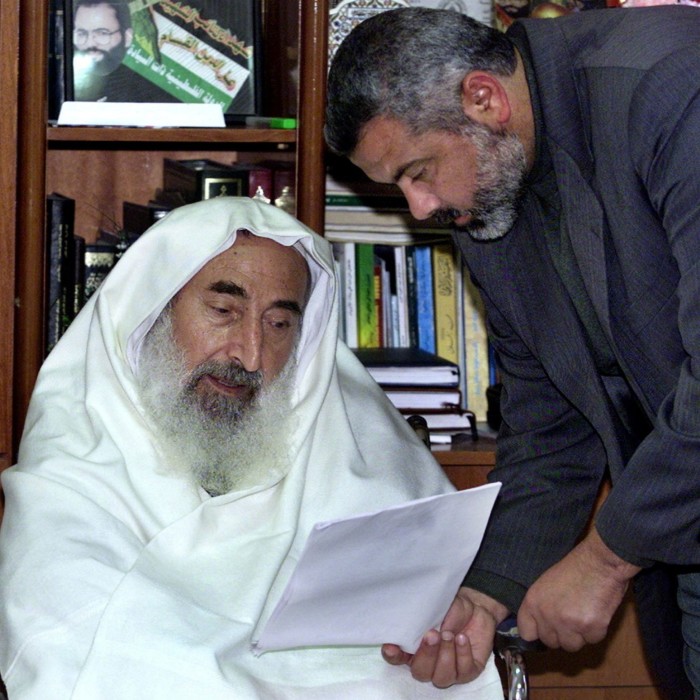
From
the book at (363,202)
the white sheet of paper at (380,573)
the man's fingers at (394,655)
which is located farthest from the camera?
the book at (363,202)

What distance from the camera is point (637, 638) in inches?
125

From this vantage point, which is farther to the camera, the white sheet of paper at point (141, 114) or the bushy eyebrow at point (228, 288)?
the white sheet of paper at point (141, 114)

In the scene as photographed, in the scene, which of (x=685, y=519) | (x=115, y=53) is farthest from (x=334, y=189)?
(x=685, y=519)

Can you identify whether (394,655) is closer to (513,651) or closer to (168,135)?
(513,651)

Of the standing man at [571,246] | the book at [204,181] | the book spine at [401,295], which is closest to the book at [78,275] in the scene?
the book at [204,181]

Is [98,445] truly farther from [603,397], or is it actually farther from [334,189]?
[334,189]

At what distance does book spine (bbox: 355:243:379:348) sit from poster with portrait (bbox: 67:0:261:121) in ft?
1.84

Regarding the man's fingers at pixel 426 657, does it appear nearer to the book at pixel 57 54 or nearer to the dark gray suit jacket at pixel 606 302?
the dark gray suit jacket at pixel 606 302

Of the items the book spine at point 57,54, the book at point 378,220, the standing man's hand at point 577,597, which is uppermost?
the book spine at point 57,54

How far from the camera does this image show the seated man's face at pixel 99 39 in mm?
3203

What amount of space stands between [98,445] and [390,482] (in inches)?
25.6

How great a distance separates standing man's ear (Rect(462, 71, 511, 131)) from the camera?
7.15ft

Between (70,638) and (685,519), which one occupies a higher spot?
(685,519)

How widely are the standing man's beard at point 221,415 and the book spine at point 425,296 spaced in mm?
949
